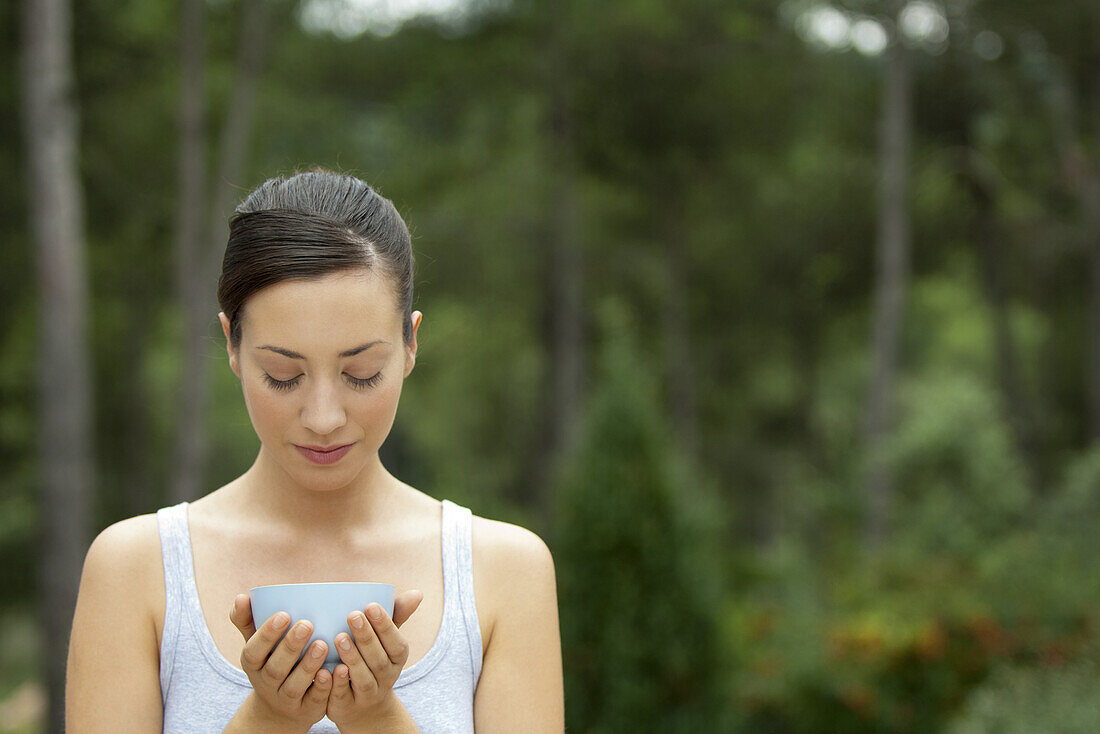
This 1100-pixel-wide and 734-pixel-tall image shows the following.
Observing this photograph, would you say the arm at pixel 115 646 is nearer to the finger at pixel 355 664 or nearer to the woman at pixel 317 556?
the woman at pixel 317 556

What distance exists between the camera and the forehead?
63.9 inches

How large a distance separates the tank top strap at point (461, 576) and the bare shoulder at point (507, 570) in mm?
13

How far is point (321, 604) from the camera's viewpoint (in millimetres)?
1490

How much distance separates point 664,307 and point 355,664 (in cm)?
1699

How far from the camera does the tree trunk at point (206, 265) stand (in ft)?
40.2

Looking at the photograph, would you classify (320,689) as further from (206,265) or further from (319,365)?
(206,265)

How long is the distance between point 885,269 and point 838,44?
3.48m

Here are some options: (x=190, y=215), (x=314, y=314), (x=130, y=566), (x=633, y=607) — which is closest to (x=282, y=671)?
(x=130, y=566)

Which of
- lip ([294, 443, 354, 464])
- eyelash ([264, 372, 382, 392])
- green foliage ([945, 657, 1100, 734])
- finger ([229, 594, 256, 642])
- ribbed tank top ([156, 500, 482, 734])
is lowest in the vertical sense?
green foliage ([945, 657, 1100, 734])

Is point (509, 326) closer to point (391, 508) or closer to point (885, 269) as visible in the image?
point (885, 269)

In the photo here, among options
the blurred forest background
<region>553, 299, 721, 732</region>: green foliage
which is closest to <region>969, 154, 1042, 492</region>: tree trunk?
the blurred forest background

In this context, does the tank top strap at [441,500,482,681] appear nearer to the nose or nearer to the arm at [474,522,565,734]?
the arm at [474,522,565,734]

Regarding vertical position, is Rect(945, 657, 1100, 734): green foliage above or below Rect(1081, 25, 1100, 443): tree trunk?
below

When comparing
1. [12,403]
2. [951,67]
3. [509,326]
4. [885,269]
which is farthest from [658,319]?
[12,403]
